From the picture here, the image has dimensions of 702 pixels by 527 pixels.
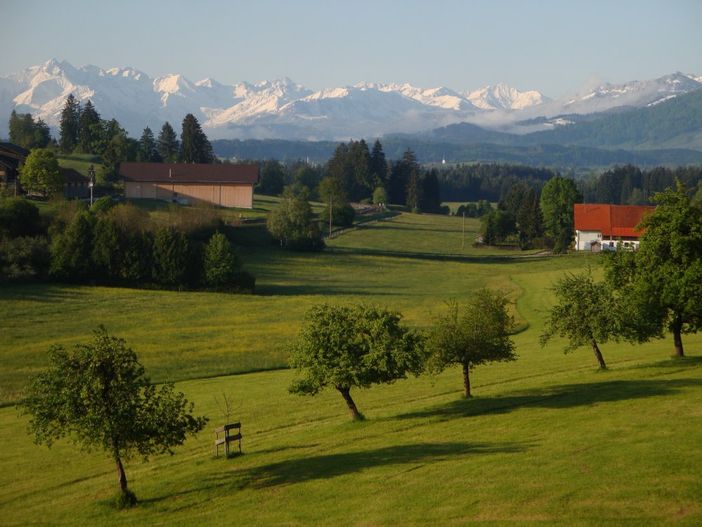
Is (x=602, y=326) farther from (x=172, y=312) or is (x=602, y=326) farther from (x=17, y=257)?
(x=17, y=257)

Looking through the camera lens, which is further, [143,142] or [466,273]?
[143,142]

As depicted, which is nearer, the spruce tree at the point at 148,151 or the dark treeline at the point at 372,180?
the spruce tree at the point at 148,151

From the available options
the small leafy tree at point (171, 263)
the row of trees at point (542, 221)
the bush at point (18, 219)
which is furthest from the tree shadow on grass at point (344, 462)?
the row of trees at point (542, 221)

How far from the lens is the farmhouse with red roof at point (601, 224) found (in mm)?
118000

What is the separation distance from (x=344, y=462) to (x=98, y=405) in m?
8.18

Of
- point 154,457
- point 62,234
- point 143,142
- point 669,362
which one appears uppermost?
point 143,142

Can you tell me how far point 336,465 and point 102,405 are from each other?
7.77m

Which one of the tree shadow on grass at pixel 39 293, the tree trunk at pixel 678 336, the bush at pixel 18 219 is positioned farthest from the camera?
the bush at pixel 18 219

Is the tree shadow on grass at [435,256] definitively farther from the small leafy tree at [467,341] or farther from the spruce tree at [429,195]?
the small leafy tree at [467,341]

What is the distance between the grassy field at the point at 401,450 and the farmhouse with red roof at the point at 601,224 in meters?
63.2

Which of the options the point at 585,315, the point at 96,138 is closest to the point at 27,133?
the point at 96,138

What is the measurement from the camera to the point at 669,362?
4269 centimetres

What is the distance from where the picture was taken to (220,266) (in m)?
80.7

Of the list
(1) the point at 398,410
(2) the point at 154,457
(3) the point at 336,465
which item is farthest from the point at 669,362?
(2) the point at 154,457
